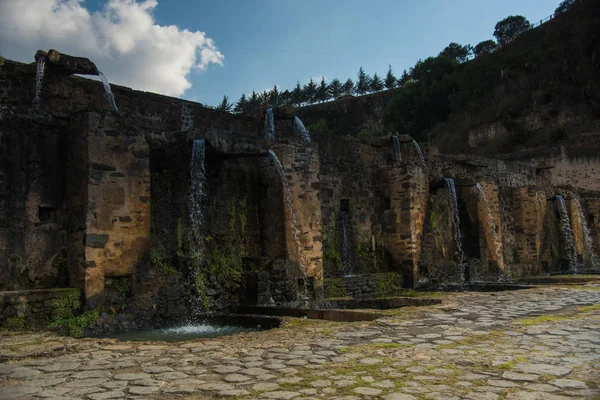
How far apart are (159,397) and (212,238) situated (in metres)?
5.71

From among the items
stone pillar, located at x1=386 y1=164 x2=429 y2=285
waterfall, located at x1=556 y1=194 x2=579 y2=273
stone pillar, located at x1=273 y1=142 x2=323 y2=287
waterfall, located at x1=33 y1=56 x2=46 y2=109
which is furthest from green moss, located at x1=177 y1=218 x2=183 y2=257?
waterfall, located at x1=556 y1=194 x2=579 y2=273

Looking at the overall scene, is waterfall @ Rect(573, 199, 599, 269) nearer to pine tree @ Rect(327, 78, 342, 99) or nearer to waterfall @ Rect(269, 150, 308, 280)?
waterfall @ Rect(269, 150, 308, 280)

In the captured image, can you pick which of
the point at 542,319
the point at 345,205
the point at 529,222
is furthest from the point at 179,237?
the point at 529,222

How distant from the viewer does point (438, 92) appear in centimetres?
4428

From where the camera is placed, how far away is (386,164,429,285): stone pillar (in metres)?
11.7

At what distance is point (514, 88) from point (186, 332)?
38.7 meters

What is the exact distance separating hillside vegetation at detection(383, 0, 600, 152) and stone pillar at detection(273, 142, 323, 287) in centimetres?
2745

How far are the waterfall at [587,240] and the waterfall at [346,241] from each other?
10193mm

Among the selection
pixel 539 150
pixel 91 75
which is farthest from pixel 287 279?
pixel 539 150

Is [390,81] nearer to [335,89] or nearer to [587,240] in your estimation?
[335,89]

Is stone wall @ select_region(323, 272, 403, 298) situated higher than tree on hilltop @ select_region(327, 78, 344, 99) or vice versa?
tree on hilltop @ select_region(327, 78, 344, 99)

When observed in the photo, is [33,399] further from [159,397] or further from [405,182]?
[405,182]

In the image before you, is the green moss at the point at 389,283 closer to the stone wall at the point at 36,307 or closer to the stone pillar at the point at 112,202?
the stone pillar at the point at 112,202

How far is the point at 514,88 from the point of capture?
39.4m
